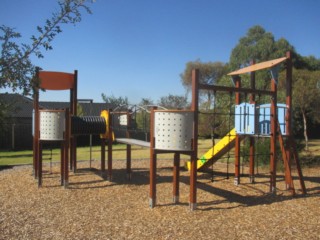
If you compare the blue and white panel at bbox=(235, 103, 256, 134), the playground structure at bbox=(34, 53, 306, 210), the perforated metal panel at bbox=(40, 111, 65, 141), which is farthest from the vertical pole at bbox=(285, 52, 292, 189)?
the perforated metal panel at bbox=(40, 111, 65, 141)

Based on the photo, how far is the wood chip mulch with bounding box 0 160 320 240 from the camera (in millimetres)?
5633

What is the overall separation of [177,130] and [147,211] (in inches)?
62.8

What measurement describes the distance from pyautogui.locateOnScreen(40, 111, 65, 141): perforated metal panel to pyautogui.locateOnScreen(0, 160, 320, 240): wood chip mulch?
1273 mm

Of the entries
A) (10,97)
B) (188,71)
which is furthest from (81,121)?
(188,71)

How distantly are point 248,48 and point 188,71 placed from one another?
11620mm

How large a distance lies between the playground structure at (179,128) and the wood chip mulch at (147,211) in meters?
0.41

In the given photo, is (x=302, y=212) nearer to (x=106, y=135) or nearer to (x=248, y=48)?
(x=106, y=135)

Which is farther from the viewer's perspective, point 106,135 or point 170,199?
point 106,135

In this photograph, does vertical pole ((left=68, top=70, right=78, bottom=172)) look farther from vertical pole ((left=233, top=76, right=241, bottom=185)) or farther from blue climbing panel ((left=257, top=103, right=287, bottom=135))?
blue climbing panel ((left=257, top=103, right=287, bottom=135))

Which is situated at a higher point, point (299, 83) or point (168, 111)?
point (299, 83)

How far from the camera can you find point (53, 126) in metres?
9.73

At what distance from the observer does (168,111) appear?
7.12m

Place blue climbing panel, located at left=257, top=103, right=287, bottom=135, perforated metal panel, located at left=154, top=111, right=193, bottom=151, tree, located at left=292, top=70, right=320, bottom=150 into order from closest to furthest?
perforated metal panel, located at left=154, top=111, right=193, bottom=151 < blue climbing panel, located at left=257, top=103, right=287, bottom=135 < tree, located at left=292, top=70, right=320, bottom=150

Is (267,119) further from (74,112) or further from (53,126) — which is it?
(74,112)
